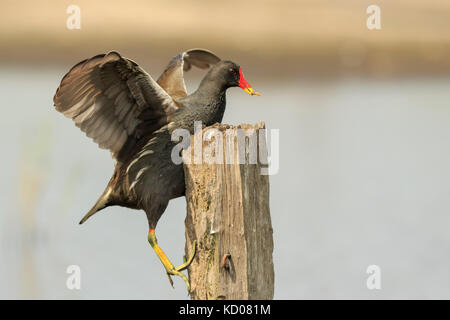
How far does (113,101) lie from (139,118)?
190 mm

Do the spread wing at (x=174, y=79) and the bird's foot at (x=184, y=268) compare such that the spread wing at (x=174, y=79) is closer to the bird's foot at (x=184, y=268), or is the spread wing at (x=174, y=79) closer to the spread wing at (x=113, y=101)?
the spread wing at (x=113, y=101)

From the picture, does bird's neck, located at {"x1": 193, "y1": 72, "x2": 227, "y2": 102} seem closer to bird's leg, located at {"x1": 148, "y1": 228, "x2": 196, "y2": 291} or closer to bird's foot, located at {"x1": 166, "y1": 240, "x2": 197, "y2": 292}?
bird's leg, located at {"x1": 148, "y1": 228, "x2": 196, "y2": 291}

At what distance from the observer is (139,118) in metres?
4.73

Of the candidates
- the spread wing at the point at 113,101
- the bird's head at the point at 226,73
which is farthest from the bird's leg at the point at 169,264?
the bird's head at the point at 226,73

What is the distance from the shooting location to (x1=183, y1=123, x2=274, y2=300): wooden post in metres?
4.18

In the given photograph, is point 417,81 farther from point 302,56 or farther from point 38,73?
point 38,73

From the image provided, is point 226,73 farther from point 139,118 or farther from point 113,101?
point 113,101

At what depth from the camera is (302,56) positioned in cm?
1302

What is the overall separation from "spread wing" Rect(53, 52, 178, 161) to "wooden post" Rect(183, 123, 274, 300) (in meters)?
0.48

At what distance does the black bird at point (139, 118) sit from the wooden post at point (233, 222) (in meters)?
0.24

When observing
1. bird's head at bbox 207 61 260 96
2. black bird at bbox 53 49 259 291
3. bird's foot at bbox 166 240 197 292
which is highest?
bird's head at bbox 207 61 260 96

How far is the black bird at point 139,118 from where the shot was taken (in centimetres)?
454

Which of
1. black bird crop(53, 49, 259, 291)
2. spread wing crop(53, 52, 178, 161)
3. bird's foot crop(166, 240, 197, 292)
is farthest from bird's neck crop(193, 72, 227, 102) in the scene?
bird's foot crop(166, 240, 197, 292)

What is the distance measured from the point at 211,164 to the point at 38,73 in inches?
303
